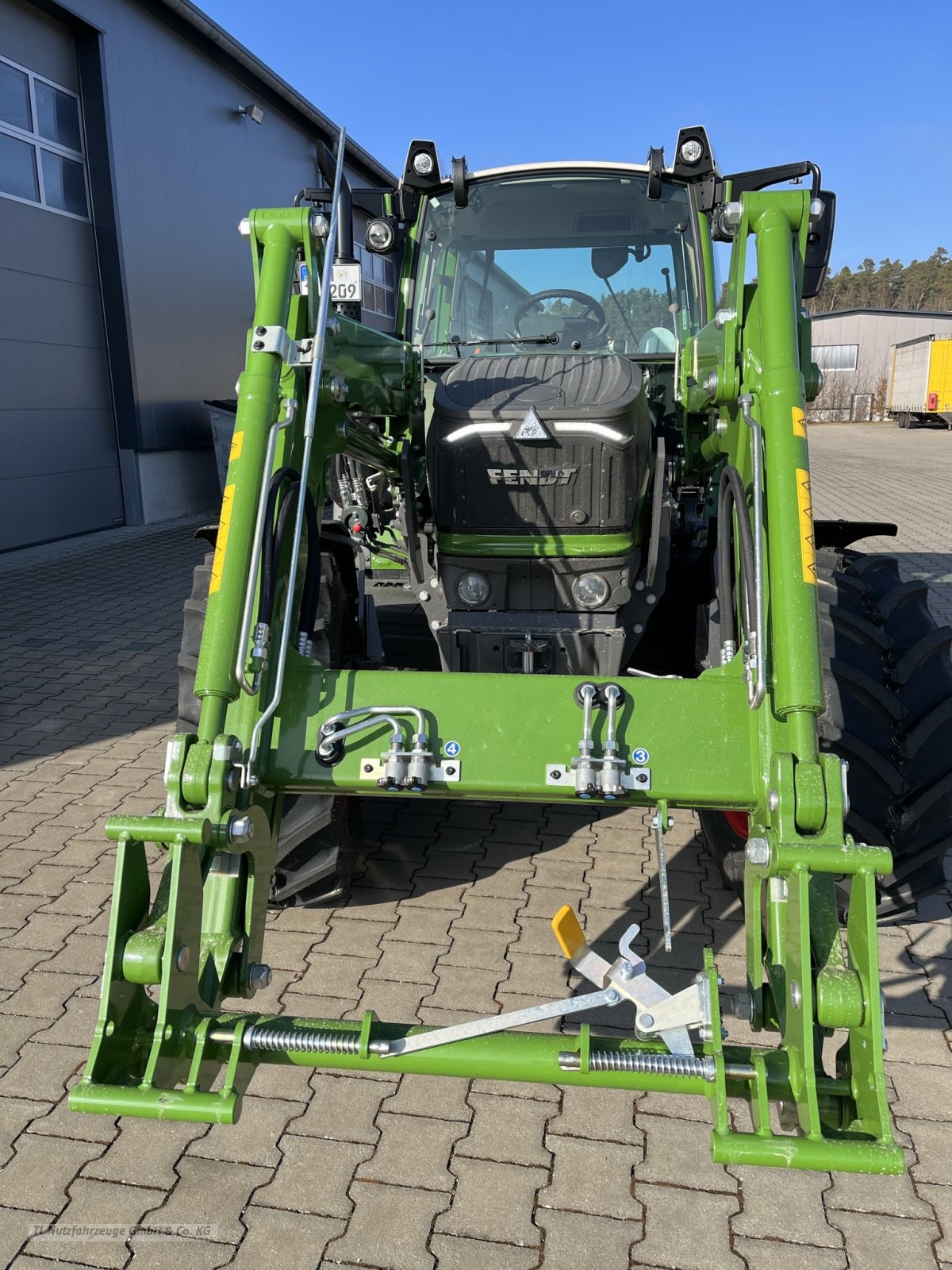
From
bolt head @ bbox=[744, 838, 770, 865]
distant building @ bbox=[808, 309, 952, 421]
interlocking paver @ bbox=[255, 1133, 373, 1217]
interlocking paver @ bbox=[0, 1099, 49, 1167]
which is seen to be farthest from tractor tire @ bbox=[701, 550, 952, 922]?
distant building @ bbox=[808, 309, 952, 421]

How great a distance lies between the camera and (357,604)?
3.80 metres

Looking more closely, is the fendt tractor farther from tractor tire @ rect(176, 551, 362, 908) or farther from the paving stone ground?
the paving stone ground

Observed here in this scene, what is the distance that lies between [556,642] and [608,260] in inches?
68.4

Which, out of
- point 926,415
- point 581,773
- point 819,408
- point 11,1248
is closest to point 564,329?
point 581,773

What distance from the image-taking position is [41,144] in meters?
11.3

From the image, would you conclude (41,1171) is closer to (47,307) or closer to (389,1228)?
(389,1228)

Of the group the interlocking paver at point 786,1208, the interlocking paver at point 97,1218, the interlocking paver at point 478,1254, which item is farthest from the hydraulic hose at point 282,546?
the interlocking paver at point 786,1208

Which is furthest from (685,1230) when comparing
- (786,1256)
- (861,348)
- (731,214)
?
(861,348)

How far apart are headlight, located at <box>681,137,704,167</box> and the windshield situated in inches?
10.3

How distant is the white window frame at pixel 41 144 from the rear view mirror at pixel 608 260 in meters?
8.90

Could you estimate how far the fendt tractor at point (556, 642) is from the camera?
2.11 metres

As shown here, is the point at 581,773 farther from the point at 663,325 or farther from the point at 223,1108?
the point at 663,325

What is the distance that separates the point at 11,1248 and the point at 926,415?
32.8 meters

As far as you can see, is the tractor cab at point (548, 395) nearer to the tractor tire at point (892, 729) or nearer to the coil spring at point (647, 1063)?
the tractor tire at point (892, 729)
